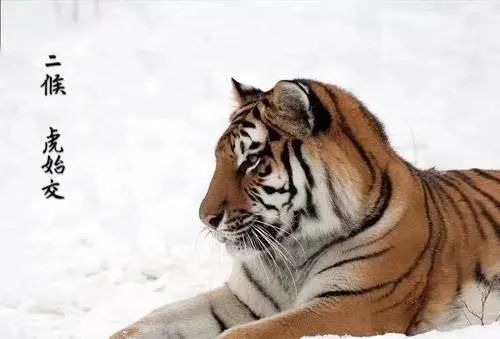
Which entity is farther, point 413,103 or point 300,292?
point 413,103

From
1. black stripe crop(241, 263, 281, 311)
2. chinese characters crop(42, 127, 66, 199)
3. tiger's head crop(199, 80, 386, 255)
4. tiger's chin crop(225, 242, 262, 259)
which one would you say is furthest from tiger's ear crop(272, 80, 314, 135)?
chinese characters crop(42, 127, 66, 199)

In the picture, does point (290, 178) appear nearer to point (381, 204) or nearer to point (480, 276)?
point (381, 204)

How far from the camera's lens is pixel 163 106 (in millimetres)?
4793

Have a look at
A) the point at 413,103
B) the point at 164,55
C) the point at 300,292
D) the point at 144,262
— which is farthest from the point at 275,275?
the point at 164,55

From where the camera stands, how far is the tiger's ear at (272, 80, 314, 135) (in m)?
2.89

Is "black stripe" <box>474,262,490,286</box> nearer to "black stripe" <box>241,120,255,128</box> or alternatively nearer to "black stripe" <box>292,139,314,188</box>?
"black stripe" <box>292,139,314,188</box>

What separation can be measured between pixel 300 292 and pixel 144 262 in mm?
1007

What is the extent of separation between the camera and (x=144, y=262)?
12.7ft

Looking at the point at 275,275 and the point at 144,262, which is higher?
the point at 144,262

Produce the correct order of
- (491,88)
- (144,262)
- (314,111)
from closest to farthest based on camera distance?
1. (314,111)
2. (144,262)
3. (491,88)

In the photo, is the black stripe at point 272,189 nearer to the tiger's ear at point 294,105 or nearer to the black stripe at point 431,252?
the tiger's ear at point 294,105

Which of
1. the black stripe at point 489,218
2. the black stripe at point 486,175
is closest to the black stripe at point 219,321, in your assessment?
the black stripe at point 489,218

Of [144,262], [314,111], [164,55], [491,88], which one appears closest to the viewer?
[314,111]

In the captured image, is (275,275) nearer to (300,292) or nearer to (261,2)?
(300,292)
